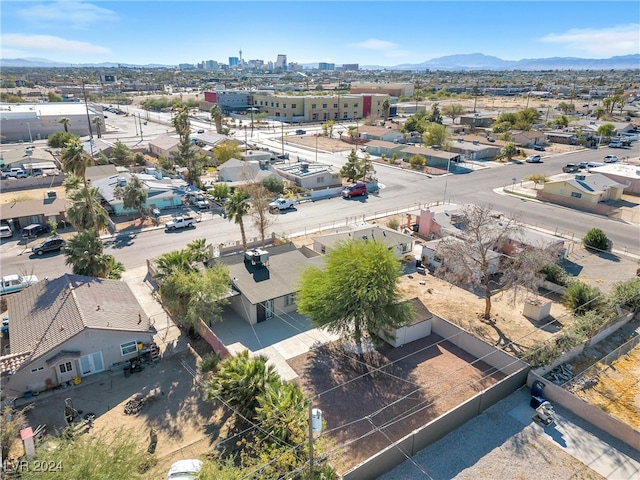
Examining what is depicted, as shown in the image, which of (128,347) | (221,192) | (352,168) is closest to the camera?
(128,347)

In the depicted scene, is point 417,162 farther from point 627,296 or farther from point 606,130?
point 606,130

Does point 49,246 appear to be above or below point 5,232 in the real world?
below

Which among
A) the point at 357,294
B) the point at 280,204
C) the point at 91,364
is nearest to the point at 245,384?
the point at 357,294

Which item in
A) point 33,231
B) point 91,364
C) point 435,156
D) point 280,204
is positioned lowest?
point 91,364

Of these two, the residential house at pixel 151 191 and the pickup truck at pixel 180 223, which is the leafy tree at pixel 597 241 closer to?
the pickup truck at pixel 180 223

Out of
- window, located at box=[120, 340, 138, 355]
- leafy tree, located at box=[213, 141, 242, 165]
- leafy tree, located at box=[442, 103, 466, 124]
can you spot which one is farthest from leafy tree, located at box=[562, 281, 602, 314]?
leafy tree, located at box=[442, 103, 466, 124]

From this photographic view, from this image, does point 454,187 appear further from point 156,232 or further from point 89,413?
point 89,413

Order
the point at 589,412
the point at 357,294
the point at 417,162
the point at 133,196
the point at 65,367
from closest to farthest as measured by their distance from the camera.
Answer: the point at 589,412 < the point at 65,367 < the point at 357,294 < the point at 133,196 < the point at 417,162
